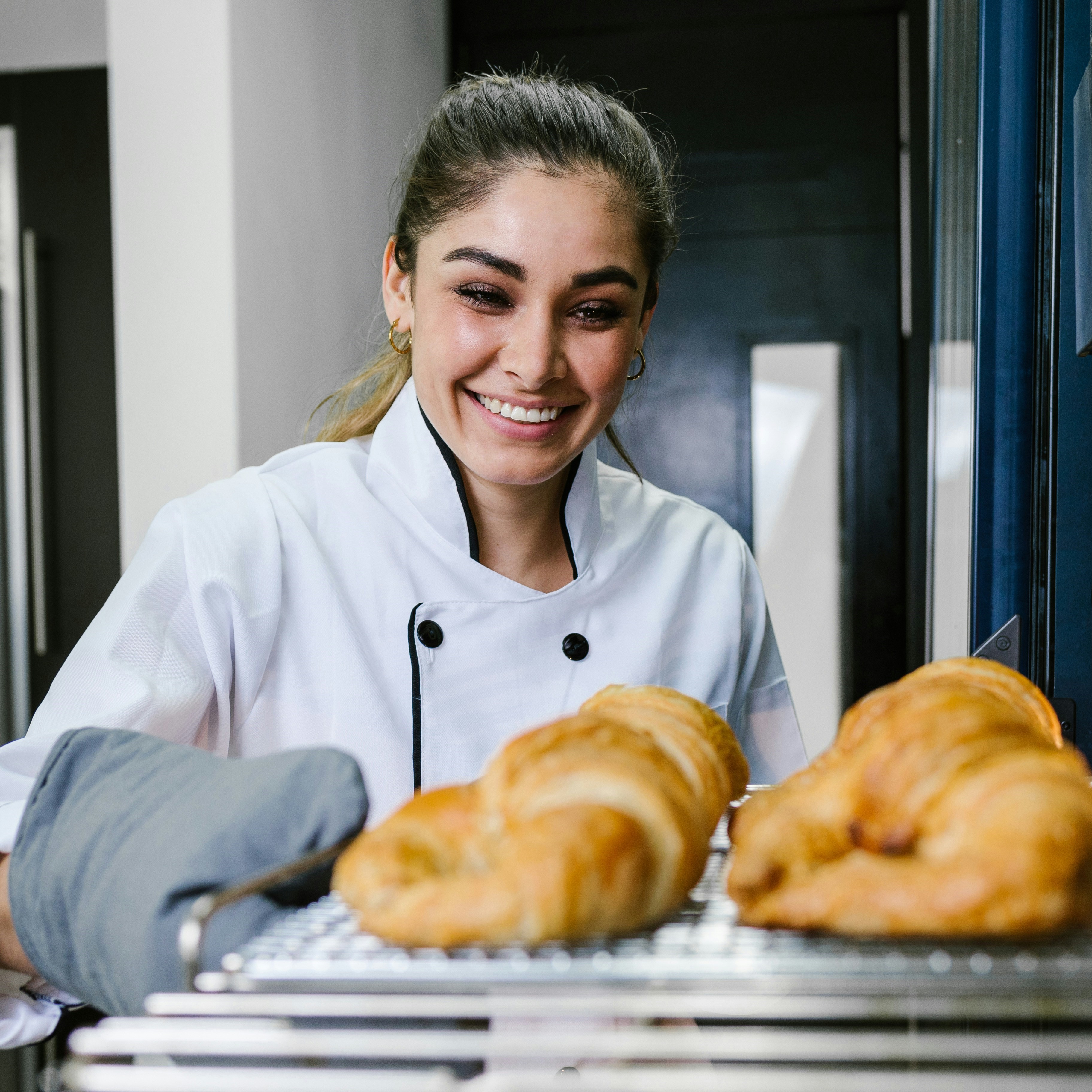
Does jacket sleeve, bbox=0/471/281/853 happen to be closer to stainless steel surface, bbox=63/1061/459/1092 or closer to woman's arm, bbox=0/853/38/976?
woman's arm, bbox=0/853/38/976

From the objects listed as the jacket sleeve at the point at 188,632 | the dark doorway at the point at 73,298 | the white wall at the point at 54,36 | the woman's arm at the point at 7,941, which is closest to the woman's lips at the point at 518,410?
the jacket sleeve at the point at 188,632

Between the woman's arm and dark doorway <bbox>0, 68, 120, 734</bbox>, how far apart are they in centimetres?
128

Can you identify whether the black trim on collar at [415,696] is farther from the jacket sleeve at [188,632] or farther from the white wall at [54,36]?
the white wall at [54,36]

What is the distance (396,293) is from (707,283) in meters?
1.57

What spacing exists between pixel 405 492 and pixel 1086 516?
61cm

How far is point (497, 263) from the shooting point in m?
0.95

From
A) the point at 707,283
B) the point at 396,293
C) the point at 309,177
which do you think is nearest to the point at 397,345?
the point at 396,293

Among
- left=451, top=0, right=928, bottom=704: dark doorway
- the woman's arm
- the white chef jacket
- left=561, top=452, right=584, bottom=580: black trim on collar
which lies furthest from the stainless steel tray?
left=451, top=0, right=928, bottom=704: dark doorway

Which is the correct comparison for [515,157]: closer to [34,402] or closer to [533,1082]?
[533,1082]

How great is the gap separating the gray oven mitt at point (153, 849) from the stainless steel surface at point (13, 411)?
4.84 feet

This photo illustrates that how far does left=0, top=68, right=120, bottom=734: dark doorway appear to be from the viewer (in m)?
1.77

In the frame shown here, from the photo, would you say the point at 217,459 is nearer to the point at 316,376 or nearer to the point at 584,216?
the point at 316,376

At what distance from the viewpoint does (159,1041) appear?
0.92 ft

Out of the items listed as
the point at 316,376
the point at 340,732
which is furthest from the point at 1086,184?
the point at 316,376
